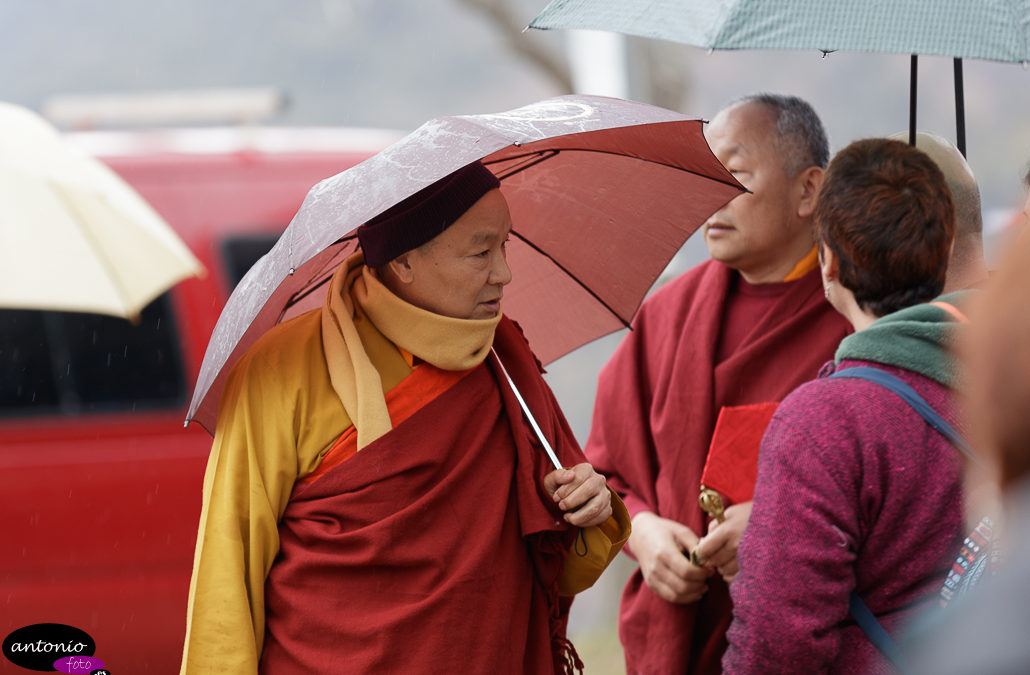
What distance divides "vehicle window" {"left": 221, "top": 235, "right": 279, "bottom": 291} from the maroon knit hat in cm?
202

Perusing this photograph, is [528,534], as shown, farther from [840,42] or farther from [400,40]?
[400,40]

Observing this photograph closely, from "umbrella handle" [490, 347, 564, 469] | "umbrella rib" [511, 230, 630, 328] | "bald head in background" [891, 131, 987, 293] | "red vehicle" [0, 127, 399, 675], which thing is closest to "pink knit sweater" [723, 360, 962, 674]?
"umbrella handle" [490, 347, 564, 469]

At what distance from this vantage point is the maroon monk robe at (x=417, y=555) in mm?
2010

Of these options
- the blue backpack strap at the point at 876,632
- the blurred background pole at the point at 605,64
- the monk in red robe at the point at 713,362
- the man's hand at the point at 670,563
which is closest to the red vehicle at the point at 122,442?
the blurred background pole at the point at 605,64

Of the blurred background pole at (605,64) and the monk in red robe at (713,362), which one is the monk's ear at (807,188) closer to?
the monk in red robe at (713,362)

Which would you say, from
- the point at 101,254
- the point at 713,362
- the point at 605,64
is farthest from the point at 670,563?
the point at 605,64

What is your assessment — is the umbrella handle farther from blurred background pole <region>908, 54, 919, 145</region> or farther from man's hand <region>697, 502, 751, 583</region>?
blurred background pole <region>908, 54, 919, 145</region>

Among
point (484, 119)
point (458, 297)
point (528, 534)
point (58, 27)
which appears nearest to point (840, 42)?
point (484, 119)

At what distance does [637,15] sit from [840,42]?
516mm

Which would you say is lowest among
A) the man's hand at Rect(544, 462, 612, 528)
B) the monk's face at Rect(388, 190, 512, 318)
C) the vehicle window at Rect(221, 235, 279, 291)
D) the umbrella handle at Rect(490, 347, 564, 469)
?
the vehicle window at Rect(221, 235, 279, 291)

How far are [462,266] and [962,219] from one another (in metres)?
1.13

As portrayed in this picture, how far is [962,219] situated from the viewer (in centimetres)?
249

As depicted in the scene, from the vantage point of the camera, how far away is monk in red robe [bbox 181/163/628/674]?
6.57 feet

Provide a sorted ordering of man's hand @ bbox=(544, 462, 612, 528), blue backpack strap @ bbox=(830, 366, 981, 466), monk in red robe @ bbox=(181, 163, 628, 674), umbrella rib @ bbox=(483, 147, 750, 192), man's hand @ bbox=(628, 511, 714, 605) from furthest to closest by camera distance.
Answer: man's hand @ bbox=(628, 511, 714, 605)
umbrella rib @ bbox=(483, 147, 750, 192)
man's hand @ bbox=(544, 462, 612, 528)
monk in red robe @ bbox=(181, 163, 628, 674)
blue backpack strap @ bbox=(830, 366, 981, 466)
